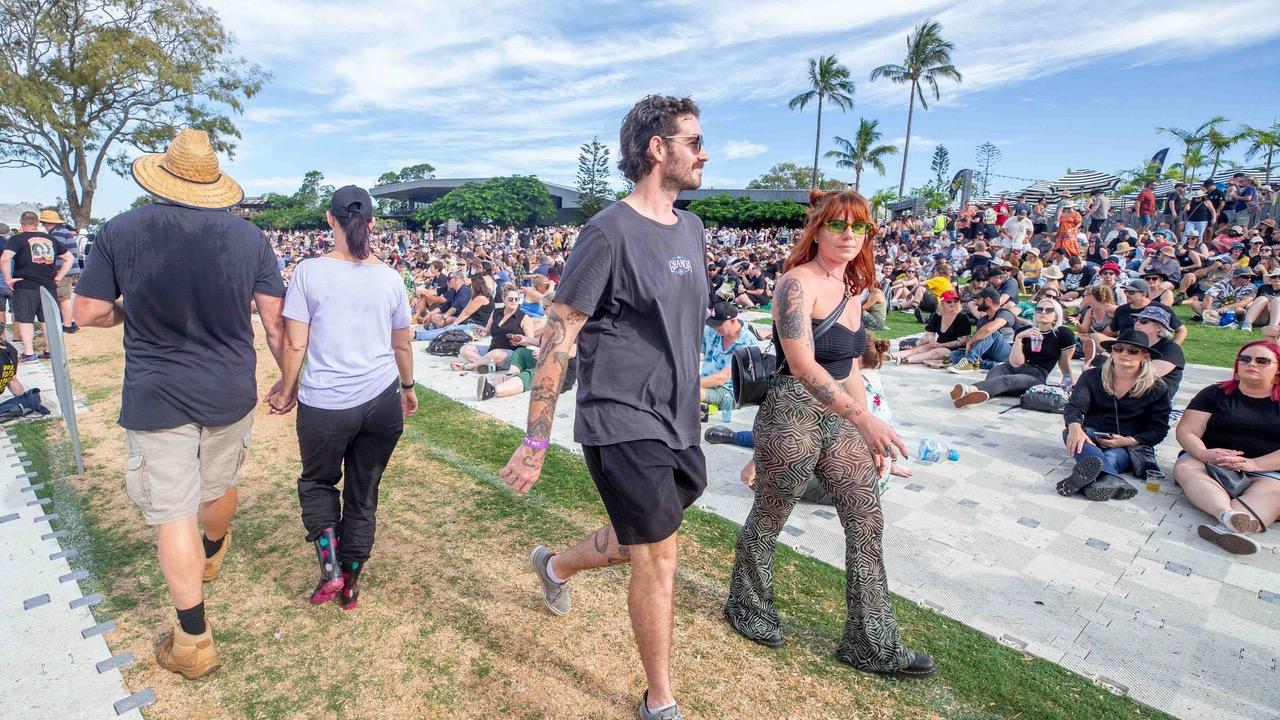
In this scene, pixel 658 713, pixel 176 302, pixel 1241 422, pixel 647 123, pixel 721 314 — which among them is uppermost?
pixel 647 123

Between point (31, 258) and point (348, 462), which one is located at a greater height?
point (31, 258)

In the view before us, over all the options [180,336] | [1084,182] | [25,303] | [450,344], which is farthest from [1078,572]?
[1084,182]

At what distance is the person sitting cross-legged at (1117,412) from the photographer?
4.78 metres

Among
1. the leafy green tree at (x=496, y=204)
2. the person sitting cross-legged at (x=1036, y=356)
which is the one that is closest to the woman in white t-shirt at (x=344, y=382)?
the person sitting cross-legged at (x=1036, y=356)

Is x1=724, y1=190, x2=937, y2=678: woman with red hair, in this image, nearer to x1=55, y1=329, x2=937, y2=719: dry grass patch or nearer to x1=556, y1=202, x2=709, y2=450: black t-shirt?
x1=55, y1=329, x2=937, y2=719: dry grass patch

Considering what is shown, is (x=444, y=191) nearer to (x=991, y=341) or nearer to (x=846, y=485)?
(x=991, y=341)

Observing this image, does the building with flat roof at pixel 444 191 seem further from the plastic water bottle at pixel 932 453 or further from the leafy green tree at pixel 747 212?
the plastic water bottle at pixel 932 453

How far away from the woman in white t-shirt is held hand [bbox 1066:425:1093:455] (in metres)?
4.76

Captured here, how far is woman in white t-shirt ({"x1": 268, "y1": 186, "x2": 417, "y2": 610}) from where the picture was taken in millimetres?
2812

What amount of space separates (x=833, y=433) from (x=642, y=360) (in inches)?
38.1

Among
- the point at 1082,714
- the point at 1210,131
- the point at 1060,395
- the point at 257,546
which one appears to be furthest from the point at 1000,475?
the point at 1210,131

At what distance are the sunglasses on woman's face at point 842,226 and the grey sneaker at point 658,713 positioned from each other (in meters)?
1.89

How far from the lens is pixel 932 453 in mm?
5211

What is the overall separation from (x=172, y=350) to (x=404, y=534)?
1.74 m
